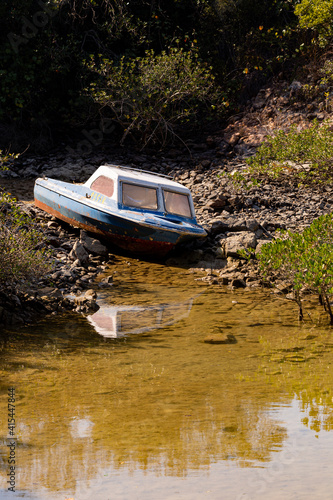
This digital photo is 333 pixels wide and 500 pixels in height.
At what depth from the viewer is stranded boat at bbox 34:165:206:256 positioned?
10922mm

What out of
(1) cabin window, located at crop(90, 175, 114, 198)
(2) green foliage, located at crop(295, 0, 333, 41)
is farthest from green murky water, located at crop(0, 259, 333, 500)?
(2) green foliage, located at crop(295, 0, 333, 41)

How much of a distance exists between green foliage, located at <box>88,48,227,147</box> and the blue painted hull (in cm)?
608

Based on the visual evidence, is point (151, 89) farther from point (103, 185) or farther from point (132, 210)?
point (132, 210)

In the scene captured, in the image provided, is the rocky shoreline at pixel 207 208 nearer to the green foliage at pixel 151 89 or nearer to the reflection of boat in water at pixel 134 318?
the reflection of boat in water at pixel 134 318

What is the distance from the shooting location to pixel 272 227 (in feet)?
40.0

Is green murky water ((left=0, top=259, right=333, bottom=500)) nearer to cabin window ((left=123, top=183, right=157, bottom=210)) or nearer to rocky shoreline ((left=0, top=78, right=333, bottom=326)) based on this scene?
rocky shoreline ((left=0, top=78, right=333, bottom=326))

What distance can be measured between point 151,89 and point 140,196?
22.3 feet

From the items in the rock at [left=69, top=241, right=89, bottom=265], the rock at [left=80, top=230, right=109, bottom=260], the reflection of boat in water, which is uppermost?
the rock at [left=80, top=230, right=109, bottom=260]

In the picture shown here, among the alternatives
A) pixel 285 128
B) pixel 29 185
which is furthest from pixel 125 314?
pixel 285 128

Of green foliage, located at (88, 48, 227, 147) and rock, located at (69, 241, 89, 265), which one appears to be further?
green foliage, located at (88, 48, 227, 147)

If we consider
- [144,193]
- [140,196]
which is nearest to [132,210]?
[140,196]

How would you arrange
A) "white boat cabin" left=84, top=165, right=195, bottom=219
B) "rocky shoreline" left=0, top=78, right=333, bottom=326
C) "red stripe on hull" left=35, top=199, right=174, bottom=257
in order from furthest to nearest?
1. "white boat cabin" left=84, top=165, right=195, bottom=219
2. "red stripe on hull" left=35, top=199, right=174, bottom=257
3. "rocky shoreline" left=0, top=78, right=333, bottom=326

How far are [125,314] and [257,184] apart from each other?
6864 mm

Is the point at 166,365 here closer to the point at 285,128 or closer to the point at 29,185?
the point at 29,185
